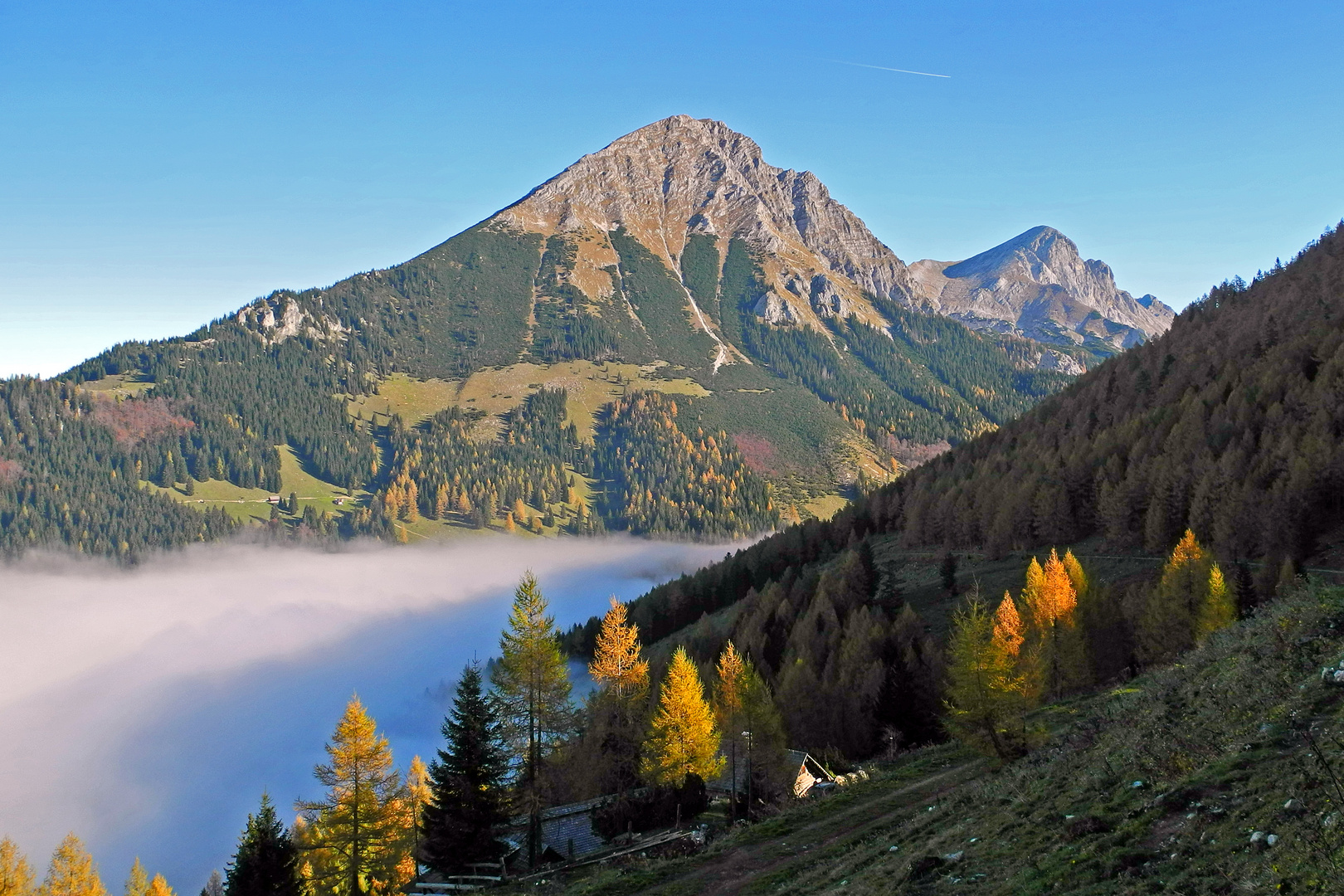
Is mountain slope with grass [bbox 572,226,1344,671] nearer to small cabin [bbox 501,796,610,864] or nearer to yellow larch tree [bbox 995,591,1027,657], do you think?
yellow larch tree [bbox 995,591,1027,657]

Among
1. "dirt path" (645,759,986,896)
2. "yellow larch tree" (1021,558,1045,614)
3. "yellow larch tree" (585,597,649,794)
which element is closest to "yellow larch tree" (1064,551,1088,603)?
"yellow larch tree" (1021,558,1045,614)

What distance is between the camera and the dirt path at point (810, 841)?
1153 inches

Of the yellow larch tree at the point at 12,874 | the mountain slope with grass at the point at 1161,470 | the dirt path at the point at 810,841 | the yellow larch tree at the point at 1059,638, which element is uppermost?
the mountain slope with grass at the point at 1161,470

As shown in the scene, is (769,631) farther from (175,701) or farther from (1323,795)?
(175,701)

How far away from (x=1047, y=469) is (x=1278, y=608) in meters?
68.0

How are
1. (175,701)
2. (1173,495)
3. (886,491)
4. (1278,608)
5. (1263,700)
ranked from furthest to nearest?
(175,701) < (886,491) < (1173,495) < (1278,608) < (1263,700)

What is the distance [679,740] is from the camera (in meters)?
43.6

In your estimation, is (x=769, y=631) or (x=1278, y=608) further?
(x=769, y=631)

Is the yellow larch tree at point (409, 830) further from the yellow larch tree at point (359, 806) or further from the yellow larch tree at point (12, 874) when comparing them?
the yellow larch tree at point (12, 874)

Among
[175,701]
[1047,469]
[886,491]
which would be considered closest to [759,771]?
[1047,469]

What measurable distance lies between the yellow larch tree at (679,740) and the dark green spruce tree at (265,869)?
17.9m

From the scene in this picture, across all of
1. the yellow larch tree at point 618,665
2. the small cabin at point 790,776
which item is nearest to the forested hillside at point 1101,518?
the small cabin at point 790,776

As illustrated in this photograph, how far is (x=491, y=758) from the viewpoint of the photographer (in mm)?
38656

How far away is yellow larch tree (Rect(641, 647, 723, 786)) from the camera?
43.1m
